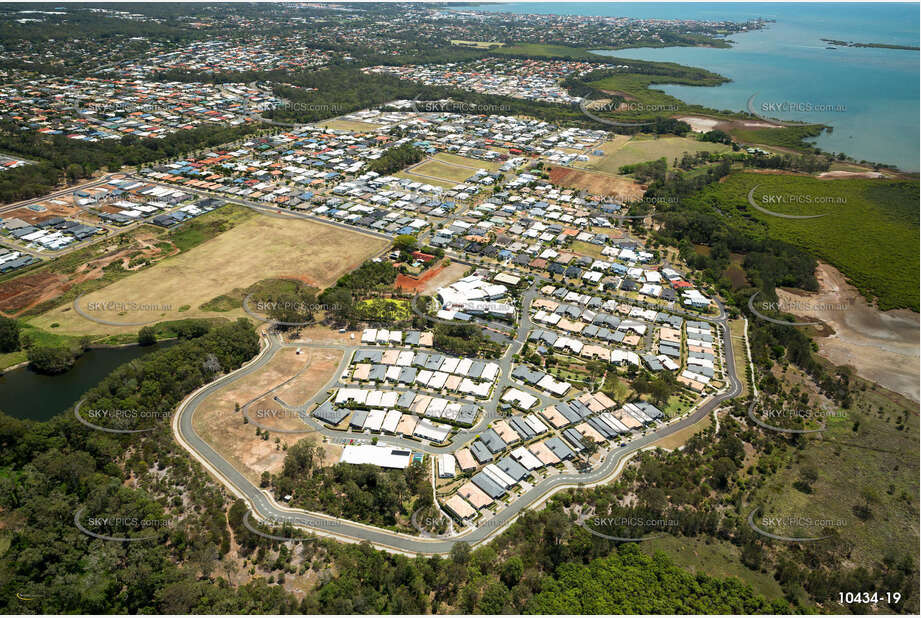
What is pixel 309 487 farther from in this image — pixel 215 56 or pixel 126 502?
pixel 215 56

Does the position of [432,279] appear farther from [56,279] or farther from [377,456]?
[56,279]

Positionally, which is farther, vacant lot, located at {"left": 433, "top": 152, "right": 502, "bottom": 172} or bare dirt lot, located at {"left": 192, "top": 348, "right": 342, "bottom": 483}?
vacant lot, located at {"left": 433, "top": 152, "right": 502, "bottom": 172}

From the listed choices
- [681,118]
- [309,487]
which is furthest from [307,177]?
[681,118]

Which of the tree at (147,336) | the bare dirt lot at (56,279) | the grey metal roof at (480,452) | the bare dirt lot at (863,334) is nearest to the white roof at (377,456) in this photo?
the grey metal roof at (480,452)

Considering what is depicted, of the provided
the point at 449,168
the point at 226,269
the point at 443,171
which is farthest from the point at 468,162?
the point at 226,269

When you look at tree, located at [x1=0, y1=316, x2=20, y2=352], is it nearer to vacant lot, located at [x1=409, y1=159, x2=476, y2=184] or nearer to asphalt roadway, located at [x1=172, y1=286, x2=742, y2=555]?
asphalt roadway, located at [x1=172, y1=286, x2=742, y2=555]

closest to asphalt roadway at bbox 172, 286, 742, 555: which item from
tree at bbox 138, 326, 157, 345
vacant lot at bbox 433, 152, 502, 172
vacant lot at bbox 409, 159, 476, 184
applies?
tree at bbox 138, 326, 157, 345
